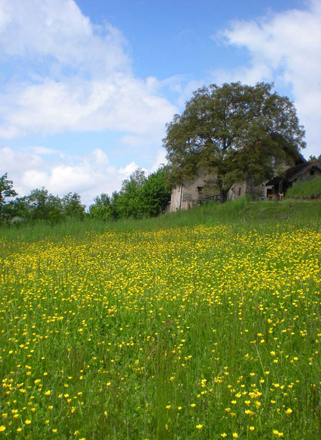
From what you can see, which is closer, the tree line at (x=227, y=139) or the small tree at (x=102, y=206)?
the tree line at (x=227, y=139)

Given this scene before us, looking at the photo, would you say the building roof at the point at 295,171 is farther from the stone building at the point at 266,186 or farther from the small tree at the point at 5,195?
the small tree at the point at 5,195

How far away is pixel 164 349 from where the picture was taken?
4172 millimetres

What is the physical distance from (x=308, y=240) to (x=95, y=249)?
6334mm

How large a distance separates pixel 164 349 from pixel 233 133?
1127 inches

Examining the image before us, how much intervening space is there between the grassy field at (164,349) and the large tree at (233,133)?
22.1 m

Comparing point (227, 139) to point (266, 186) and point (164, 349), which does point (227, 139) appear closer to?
point (266, 186)

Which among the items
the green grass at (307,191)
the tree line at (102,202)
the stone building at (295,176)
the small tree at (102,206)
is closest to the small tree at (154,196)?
the tree line at (102,202)

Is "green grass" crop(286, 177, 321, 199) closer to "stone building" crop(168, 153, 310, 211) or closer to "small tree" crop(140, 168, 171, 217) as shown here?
"stone building" crop(168, 153, 310, 211)

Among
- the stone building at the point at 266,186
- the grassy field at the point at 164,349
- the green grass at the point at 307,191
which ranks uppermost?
the stone building at the point at 266,186

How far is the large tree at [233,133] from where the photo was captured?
3020 centimetres

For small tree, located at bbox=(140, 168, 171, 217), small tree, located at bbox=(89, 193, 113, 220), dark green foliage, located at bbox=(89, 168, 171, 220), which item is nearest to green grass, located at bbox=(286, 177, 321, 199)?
dark green foliage, located at bbox=(89, 168, 171, 220)

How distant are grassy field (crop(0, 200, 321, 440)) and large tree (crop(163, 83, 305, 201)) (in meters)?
22.1

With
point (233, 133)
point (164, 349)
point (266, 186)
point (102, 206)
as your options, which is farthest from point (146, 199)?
point (164, 349)

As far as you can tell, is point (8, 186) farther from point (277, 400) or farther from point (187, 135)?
point (277, 400)
